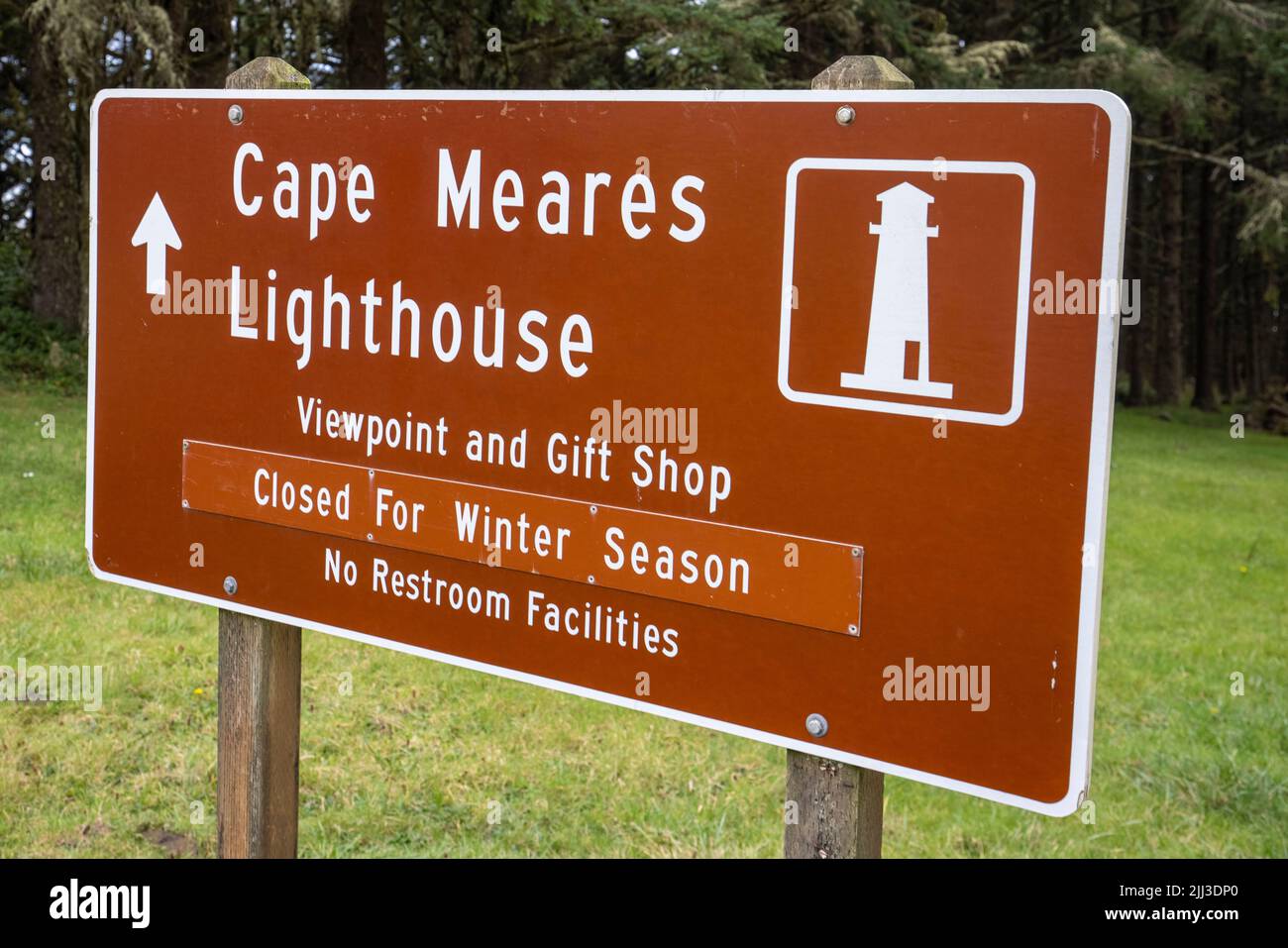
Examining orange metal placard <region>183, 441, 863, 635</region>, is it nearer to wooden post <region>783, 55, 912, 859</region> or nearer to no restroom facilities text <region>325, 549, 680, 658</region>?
no restroom facilities text <region>325, 549, 680, 658</region>

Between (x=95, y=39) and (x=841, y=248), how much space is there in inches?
469

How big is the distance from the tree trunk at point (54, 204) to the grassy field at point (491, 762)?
29.4 ft

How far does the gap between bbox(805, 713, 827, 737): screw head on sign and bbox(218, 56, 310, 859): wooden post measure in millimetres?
1240

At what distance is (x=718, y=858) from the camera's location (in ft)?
13.8

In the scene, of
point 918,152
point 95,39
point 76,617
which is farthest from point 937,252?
point 95,39

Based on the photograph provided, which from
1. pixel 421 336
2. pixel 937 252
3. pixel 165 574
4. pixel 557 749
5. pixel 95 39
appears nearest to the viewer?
pixel 937 252

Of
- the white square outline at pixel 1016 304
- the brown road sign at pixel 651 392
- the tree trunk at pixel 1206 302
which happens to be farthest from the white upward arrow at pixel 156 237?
the tree trunk at pixel 1206 302

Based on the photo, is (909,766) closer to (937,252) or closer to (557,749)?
(937,252)

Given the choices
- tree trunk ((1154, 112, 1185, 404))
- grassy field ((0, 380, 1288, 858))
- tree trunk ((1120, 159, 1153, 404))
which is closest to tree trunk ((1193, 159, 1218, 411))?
tree trunk ((1154, 112, 1185, 404))

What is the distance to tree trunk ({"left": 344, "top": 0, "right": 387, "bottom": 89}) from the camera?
14.0m

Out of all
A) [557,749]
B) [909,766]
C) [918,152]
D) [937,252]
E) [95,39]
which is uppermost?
[95,39]

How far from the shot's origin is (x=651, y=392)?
2.13 meters

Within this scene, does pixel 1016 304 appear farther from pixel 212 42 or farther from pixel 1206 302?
pixel 1206 302

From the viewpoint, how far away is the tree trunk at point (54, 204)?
14.9 metres
